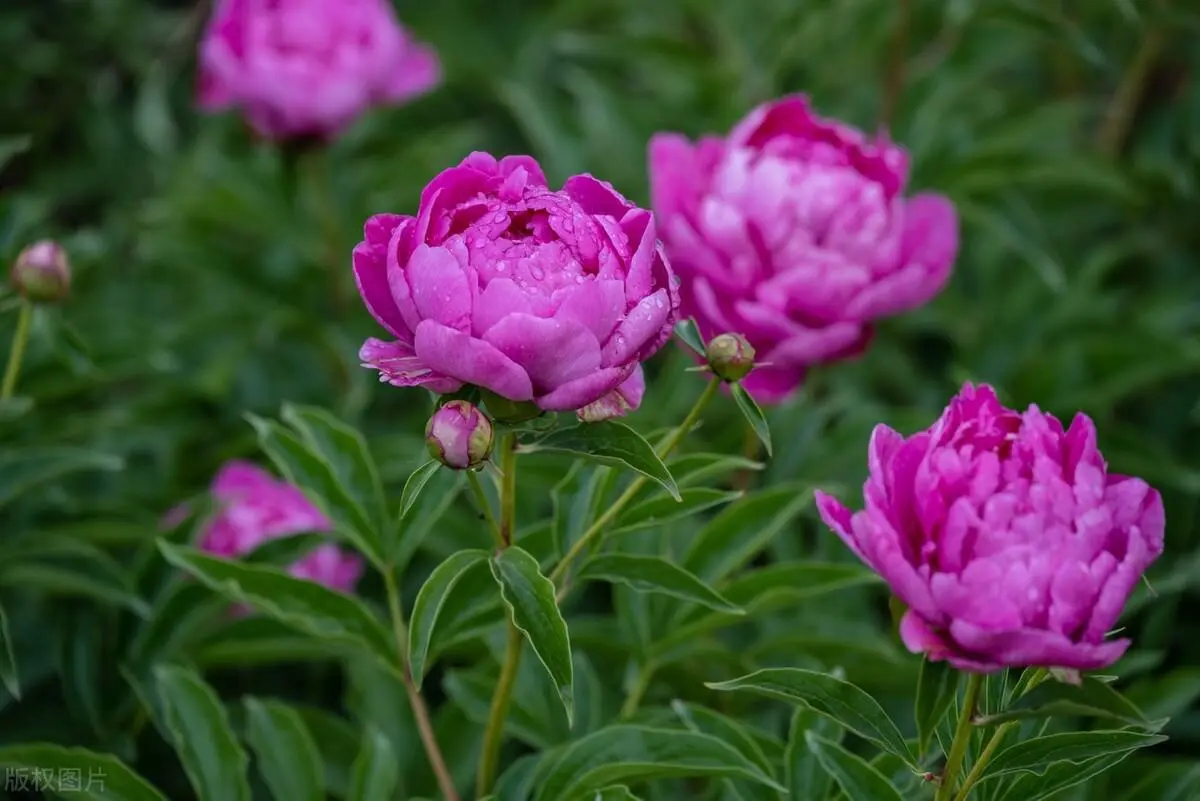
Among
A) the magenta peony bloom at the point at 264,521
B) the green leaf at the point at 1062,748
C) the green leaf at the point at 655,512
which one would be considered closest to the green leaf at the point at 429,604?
the green leaf at the point at 655,512

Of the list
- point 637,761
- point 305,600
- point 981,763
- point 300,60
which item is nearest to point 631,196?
point 300,60

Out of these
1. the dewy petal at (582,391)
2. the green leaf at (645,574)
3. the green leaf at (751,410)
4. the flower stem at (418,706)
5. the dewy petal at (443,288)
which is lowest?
the flower stem at (418,706)

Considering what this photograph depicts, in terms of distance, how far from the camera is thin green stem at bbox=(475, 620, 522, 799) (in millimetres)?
896

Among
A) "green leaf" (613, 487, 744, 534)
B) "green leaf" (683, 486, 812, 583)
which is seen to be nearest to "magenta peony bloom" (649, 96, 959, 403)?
"green leaf" (683, 486, 812, 583)

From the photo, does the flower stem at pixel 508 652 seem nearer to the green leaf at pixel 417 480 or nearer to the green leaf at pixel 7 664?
the green leaf at pixel 417 480

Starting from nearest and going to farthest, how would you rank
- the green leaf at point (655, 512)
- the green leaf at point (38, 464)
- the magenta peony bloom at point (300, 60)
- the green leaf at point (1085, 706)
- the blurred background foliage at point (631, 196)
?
the green leaf at point (1085, 706) < the green leaf at point (655, 512) < the green leaf at point (38, 464) < the blurred background foliage at point (631, 196) < the magenta peony bloom at point (300, 60)

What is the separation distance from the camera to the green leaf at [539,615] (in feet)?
2.58

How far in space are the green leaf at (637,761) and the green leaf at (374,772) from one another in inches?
4.8

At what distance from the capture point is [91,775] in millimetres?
983

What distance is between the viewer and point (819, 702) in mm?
807

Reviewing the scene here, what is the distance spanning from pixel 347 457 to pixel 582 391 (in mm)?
388

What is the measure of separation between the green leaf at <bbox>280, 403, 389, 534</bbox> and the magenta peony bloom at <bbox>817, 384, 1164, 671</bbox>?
420 millimetres

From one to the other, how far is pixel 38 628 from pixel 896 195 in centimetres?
95

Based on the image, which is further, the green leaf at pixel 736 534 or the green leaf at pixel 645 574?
the green leaf at pixel 736 534
